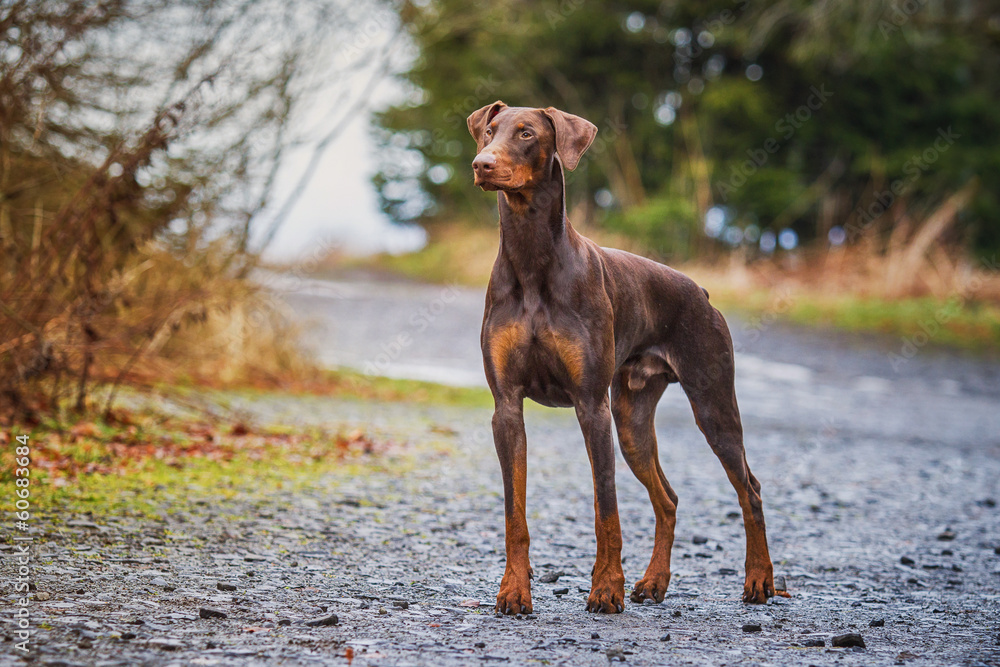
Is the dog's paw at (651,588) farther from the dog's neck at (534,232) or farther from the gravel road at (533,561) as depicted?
the dog's neck at (534,232)

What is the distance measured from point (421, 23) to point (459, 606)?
9538mm

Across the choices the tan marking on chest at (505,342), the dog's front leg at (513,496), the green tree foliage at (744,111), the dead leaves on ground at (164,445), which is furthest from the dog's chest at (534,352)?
the green tree foliage at (744,111)

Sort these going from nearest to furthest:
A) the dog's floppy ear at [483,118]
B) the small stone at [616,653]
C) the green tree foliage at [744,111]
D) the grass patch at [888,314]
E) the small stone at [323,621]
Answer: the small stone at [616,653] → the small stone at [323,621] → the dog's floppy ear at [483,118] → the grass patch at [888,314] → the green tree foliage at [744,111]

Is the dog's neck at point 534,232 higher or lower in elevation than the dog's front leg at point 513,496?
higher

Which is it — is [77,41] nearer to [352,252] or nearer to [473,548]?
[473,548]

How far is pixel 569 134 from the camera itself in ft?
13.8

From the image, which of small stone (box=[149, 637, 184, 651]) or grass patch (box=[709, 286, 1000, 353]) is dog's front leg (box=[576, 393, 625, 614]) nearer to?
small stone (box=[149, 637, 184, 651])

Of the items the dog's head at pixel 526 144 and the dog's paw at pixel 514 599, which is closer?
the dog's head at pixel 526 144

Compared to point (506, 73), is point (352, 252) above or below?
below

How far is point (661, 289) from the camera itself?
4.86 metres

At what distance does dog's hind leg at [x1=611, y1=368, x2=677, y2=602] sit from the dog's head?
1.31 metres

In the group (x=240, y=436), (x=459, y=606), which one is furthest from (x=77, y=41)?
(x=459, y=606)

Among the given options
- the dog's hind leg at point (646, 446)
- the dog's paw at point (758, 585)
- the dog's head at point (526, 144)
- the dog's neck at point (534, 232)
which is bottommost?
the dog's paw at point (758, 585)

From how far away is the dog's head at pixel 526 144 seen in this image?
3.98 m
